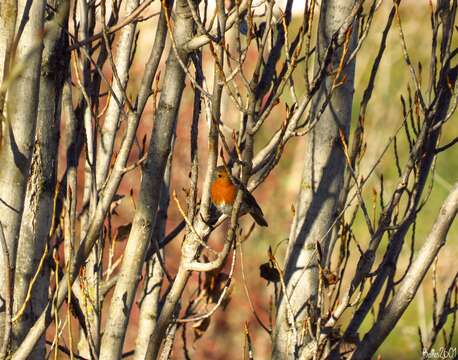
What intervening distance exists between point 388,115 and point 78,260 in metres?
10.0

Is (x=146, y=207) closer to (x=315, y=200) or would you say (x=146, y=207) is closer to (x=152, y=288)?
(x=315, y=200)

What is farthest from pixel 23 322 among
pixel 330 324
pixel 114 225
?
pixel 114 225

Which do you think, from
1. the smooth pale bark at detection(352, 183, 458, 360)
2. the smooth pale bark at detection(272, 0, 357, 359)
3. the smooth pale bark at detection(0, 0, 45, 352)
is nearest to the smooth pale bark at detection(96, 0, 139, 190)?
the smooth pale bark at detection(0, 0, 45, 352)

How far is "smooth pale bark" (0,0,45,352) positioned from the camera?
10.3ft

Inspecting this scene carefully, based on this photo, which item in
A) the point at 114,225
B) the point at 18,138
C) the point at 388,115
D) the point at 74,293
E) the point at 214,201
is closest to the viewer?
the point at 18,138

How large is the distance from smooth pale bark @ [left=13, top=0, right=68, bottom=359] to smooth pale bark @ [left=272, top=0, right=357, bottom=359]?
111 centimetres

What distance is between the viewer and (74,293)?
3961 mm

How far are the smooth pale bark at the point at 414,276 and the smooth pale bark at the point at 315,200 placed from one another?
550 millimetres

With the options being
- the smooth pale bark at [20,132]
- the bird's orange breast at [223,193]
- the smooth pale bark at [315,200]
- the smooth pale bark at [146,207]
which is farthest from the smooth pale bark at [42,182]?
the smooth pale bark at [315,200]

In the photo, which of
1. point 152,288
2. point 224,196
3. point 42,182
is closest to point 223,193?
point 224,196

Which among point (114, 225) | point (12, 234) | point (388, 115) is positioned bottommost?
point (12, 234)

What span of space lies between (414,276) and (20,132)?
159 centimetres

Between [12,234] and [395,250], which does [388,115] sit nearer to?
[395,250]

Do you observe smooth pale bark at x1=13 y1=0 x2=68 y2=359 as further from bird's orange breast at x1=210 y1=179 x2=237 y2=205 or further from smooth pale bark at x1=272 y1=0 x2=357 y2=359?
smooth pale bark at x1=272 y1=0 x2=357 y2=359
